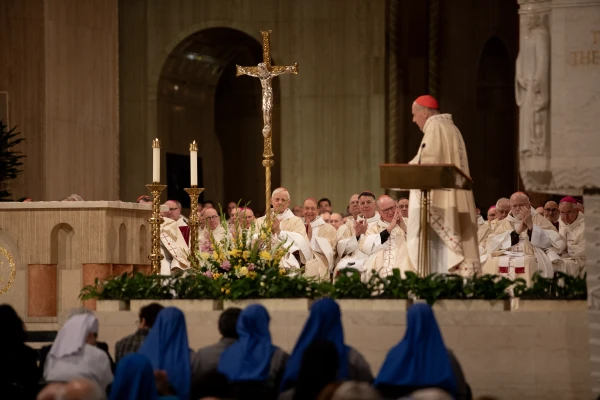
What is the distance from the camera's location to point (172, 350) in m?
8.48

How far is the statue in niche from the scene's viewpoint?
33.8 feet

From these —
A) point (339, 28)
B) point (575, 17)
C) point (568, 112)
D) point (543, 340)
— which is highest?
point (339, 28)

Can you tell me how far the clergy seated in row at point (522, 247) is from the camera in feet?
47.3

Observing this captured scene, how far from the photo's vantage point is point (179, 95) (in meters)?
22.9

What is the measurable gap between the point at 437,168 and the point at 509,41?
46.6 feet

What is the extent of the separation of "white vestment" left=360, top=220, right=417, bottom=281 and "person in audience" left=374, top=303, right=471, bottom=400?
352 centimetres

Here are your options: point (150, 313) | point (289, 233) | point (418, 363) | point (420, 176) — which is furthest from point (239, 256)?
point (418, 363)

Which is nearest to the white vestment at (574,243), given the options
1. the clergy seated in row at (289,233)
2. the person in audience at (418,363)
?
the clergy seated in row at (289,233)

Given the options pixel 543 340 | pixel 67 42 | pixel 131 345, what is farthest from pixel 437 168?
pixel 67 42

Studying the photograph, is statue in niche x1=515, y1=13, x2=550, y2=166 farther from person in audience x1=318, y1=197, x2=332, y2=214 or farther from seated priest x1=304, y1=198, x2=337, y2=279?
person in audience x1=318, y1=197, x2=332, y2=214

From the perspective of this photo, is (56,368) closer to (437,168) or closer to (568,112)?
(437,168)

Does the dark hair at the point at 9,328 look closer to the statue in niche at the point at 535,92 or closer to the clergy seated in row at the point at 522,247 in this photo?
the statue in niche at the point at 535,92

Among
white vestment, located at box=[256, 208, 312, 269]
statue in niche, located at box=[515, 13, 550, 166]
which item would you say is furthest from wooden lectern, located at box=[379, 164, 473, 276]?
white vestment, located at box=[256, 208, 312, 269]

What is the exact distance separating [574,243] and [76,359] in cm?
923
